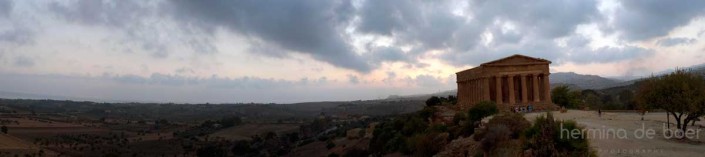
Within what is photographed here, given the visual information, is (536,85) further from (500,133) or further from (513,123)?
(500,133)

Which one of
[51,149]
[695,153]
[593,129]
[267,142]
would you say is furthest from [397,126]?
[51,149]

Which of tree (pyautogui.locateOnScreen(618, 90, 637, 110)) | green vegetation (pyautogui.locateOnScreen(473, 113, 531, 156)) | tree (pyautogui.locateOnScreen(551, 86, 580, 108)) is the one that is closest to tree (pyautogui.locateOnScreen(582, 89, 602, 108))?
tree (pyautogui.locateOnScreen(551, 86, 580, 108))

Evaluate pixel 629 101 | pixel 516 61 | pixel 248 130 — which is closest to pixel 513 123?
pixel 516 61

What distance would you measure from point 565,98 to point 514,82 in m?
10.3

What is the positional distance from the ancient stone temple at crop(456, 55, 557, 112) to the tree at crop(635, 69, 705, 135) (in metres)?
17.9

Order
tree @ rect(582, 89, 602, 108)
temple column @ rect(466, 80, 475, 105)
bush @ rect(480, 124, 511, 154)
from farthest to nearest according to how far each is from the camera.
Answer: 1. tree @ rect(582, 89, 602, 108)
2. temple column @ rect(466, 80, 475, 105)
3. bush @ rect(480, 124, 511, 154)

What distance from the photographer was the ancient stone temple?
142ft

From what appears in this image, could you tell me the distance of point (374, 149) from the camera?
156 feet

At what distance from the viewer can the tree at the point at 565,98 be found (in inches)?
2074

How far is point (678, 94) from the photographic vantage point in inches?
877

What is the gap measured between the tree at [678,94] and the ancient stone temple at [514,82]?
17950 millimetres

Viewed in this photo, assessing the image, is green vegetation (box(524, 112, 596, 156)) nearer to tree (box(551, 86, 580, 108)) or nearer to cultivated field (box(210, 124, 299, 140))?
tree (box(551, 86, 580, 108))

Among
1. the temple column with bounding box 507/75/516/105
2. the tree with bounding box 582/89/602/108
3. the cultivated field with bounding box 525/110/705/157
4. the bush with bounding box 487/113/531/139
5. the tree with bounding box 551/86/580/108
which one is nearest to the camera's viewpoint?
the cultivated field with bounding box 525/110/705/157

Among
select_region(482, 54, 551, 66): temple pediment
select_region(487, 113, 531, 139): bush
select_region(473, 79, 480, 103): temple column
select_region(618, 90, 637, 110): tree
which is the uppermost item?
select_region(482, 54, 551, 66): temple pediment
